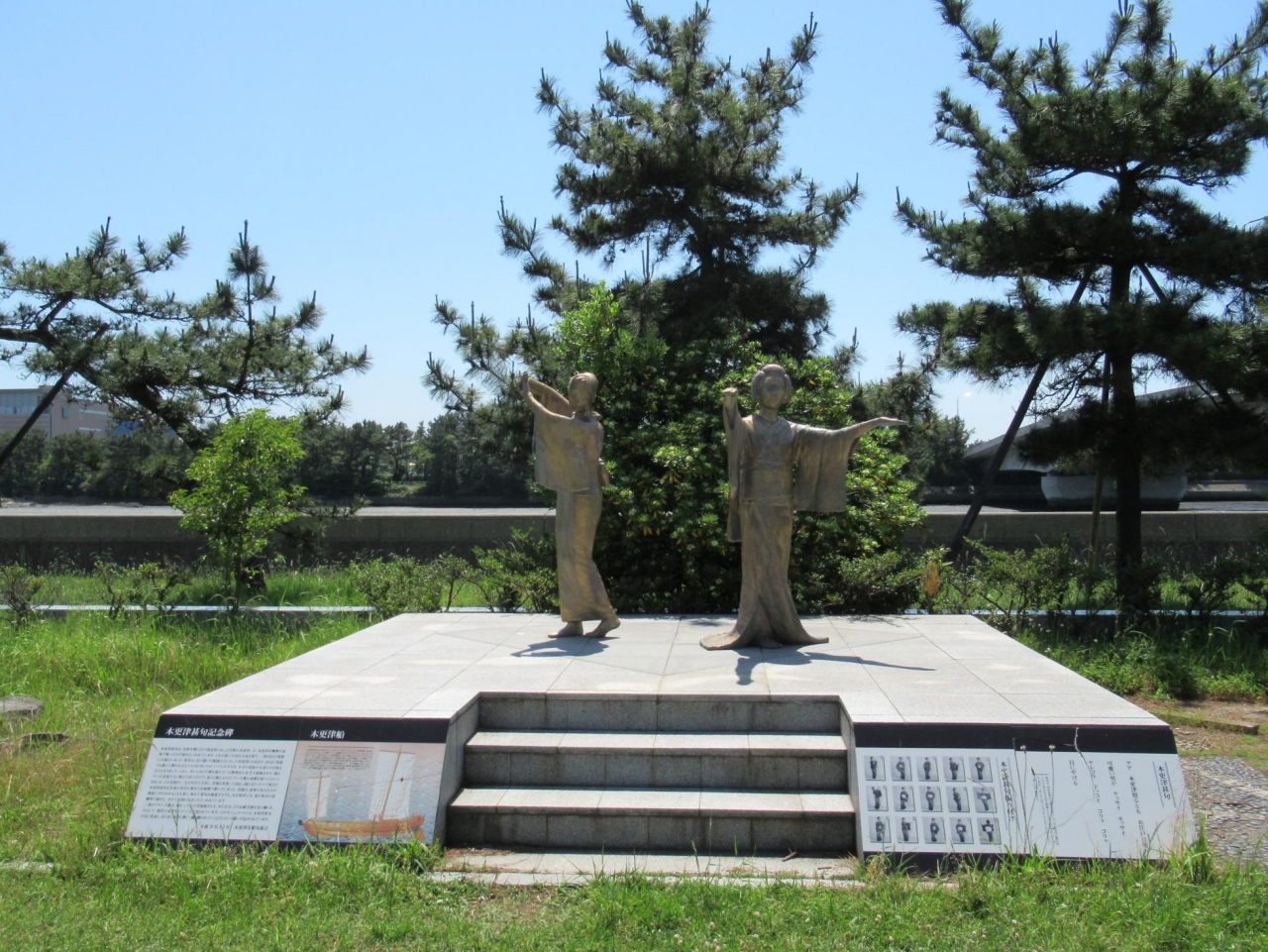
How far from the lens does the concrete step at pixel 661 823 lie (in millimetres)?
4543

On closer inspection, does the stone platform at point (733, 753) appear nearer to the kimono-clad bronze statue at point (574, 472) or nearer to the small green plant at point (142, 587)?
the kimono-clad bronze statue at point (574, 472)

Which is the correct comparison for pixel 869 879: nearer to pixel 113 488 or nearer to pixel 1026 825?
pixel 1026 825

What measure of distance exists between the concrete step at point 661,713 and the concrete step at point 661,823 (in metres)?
0.53

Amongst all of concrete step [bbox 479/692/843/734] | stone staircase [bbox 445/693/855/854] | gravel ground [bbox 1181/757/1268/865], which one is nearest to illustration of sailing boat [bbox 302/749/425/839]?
stone staircase [bbox 445/693/855/854]

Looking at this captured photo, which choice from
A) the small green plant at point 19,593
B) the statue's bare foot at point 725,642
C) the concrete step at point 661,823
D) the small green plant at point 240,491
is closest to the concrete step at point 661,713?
the concrete step at point 661,823

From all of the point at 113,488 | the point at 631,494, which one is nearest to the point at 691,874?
the point at 631,494

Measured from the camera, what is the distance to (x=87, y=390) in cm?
1187

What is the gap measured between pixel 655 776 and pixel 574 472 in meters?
2.50

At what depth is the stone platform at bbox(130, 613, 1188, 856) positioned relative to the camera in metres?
4.34

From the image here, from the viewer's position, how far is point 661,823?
4562 mm

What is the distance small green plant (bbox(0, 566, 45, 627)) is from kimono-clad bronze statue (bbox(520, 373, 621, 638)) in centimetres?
550

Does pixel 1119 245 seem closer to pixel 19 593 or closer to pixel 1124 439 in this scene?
pixel 1124 439

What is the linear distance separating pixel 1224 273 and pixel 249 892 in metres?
8.63

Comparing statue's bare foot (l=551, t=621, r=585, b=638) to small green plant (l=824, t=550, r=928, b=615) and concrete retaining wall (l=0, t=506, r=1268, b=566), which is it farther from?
concrete retaining wall (l=0, t=506, r=1268, b=566)
